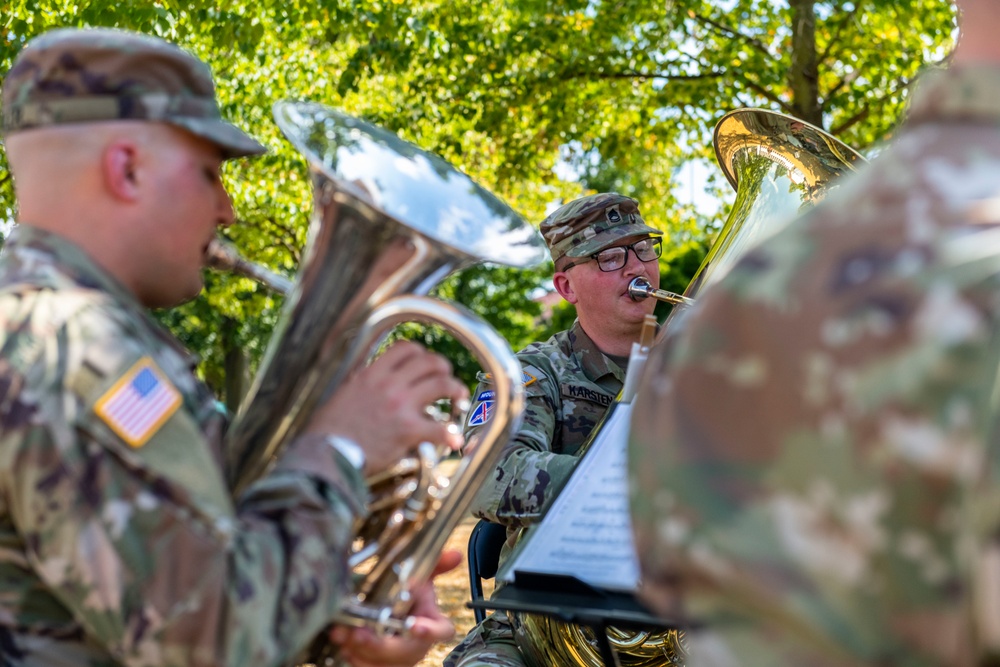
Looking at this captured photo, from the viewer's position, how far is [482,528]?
3.42m

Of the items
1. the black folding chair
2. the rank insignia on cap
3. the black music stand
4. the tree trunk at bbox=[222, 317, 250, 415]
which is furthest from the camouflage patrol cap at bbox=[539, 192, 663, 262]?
the tree trunk at bbox=[222, 317, 250, 415]

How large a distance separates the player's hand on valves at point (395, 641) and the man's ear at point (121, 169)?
672mm

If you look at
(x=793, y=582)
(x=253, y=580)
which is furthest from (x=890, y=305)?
(x=253, y=580)

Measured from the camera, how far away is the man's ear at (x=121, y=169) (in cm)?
150

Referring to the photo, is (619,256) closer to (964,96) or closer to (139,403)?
(139,403)

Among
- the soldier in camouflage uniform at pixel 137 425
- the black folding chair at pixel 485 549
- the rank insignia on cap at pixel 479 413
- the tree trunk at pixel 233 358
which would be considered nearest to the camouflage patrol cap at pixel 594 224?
the rank insignia on cap at pixel 479 413

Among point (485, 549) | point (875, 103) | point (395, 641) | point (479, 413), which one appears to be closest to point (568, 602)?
point (395, 641)

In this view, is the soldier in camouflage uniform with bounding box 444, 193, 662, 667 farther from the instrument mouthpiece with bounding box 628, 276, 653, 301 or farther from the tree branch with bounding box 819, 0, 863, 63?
the tree branch with bounding box 819, 0, 863, 63

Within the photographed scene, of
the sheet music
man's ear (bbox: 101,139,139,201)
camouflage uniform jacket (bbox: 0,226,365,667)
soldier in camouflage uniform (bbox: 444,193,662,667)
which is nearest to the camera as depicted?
camouflage uniform jacket (bbox: 0,226,365,667)

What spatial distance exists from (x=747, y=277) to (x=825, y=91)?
8.34m

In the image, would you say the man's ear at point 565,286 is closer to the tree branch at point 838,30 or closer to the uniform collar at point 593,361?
the uniform collar at point 593,361

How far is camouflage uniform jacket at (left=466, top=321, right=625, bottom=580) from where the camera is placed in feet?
9.57

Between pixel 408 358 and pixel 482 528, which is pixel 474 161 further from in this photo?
pixel 408 358

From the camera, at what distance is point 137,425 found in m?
1.33
